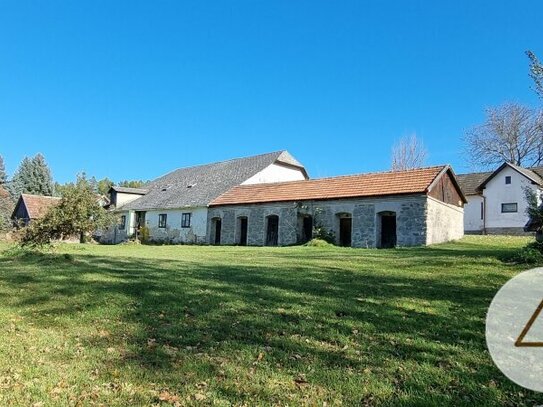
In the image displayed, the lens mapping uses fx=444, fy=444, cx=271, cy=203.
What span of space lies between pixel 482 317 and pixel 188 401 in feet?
14.0

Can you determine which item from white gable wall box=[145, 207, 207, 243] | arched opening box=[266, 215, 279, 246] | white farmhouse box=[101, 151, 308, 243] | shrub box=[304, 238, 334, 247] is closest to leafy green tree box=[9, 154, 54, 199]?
white farmhouse box=[101, 151, 308, 243]

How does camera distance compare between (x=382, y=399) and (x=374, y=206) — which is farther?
(x=374, y=206)

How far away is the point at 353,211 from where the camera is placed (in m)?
23.8

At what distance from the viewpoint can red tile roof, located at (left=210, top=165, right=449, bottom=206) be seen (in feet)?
74.0

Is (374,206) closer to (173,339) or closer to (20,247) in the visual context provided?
(20,247)

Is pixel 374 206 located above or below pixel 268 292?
above

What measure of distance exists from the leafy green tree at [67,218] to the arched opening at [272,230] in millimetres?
11060

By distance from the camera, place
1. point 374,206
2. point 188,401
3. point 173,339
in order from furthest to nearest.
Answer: point 374,206 < point 173,339 < point 188,401

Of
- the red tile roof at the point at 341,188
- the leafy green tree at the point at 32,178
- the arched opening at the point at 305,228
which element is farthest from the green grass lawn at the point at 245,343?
the leafy green tree at the point at 32,178

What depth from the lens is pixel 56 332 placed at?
17.1ft

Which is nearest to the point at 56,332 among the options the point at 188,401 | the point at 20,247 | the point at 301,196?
the point at 188,401

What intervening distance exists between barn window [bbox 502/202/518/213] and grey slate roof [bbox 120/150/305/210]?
16304mm

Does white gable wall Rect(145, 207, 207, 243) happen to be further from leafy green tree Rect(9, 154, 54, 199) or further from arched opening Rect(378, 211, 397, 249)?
leafy green tree Rect(9, 154, 54, 199)

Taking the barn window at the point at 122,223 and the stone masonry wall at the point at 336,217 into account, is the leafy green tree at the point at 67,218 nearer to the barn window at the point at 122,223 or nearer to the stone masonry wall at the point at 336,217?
the stone masonry wall at the point at 336,217
